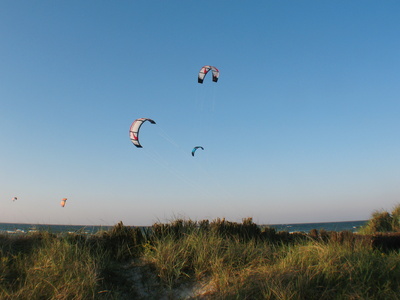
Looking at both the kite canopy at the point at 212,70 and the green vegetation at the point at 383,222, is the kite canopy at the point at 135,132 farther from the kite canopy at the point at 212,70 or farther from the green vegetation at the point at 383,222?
the green vegetation at the point at 383,222

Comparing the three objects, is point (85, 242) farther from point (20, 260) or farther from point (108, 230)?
point (20, 260)

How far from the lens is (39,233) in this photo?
932 cm

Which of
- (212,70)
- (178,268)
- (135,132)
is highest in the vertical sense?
(212,70)

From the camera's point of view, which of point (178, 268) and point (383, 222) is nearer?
point (178, 268)

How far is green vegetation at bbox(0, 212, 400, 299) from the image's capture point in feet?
21.9

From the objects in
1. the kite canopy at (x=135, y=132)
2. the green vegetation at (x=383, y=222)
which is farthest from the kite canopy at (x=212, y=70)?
the green vegetation at (x=383, y=222)

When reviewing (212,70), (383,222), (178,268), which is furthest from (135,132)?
(383,222)

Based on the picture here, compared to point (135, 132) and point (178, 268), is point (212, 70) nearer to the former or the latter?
point (135, 132)

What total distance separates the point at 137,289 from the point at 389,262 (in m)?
5.26

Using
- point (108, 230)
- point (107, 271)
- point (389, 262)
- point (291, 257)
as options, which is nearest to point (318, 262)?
point (291, 257)

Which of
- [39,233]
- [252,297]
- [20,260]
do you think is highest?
[39,233]

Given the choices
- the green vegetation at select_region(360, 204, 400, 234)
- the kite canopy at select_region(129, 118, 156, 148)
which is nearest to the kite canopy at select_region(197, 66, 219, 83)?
the kite canopy at select_region(129, 118, 156, 148)

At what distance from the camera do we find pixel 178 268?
781 centimetres

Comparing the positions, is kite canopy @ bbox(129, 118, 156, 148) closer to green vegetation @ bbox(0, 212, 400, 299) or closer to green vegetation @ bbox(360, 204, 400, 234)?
green vegetation @ bbox(0, 212, 400, 299)
